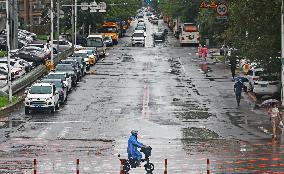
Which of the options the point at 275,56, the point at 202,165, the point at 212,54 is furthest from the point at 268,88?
→ the point at 212,54

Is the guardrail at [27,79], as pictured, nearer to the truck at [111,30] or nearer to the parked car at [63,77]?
the parked car at [63,77]

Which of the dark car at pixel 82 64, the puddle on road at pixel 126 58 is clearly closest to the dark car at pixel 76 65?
the dark car at pixel 82 64

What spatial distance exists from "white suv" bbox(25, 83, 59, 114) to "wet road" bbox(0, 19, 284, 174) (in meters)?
0.46

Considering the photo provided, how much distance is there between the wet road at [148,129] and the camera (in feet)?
88.6

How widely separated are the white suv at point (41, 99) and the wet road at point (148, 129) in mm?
460

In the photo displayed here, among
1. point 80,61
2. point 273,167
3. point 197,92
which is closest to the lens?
point 273,167

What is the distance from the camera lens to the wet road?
88.6 feet

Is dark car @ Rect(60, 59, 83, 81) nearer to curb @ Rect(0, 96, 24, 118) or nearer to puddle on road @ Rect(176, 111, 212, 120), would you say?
curb @ Rect(0, 96, 24, 118)

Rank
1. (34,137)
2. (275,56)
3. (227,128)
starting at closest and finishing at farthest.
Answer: (34,137)
(227,128)
(275,56)

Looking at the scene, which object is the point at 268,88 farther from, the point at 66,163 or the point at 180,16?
the point at 180,16

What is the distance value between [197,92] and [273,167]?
2623 centimetres

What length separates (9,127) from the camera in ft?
122

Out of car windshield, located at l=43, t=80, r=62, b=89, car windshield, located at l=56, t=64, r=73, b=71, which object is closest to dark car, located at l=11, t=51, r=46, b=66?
car windshield, located at l=56, t=64, r=73, b=71

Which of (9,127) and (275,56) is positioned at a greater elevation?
(275,56)
